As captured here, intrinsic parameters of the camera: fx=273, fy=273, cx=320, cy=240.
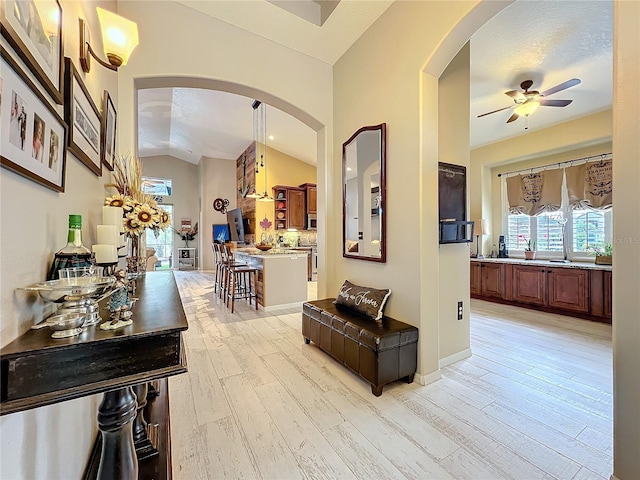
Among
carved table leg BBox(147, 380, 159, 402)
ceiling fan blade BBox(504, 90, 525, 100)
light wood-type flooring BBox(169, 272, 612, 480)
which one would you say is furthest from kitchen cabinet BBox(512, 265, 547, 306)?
carved table leg BBox(147, 380, 159, 402)

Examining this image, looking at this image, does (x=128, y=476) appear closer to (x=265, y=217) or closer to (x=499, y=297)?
(x=499, y=297)

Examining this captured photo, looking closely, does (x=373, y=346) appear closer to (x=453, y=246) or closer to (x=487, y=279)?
(x=453, y=246)

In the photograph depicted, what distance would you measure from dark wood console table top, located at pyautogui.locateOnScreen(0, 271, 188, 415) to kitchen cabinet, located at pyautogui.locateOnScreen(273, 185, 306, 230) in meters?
7.05

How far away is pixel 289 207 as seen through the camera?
7.93m

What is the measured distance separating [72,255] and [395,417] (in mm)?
2082

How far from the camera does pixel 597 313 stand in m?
3.91

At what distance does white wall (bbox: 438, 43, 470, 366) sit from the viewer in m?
2.70

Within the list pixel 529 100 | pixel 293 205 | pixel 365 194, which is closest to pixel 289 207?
pixel 293 205

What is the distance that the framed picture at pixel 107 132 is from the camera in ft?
5.89

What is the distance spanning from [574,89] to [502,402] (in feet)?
13.7

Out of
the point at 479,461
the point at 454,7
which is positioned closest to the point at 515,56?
the point at 454,7

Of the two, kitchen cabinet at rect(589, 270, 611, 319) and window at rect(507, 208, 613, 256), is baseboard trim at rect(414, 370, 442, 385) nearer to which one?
kitchen cabinet at rect(589, 270, 611, 319)

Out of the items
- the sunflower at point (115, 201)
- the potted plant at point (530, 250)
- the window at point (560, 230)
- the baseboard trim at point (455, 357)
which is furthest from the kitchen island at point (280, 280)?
the window at point (560, 230)

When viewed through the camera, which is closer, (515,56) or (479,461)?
(479,461)
